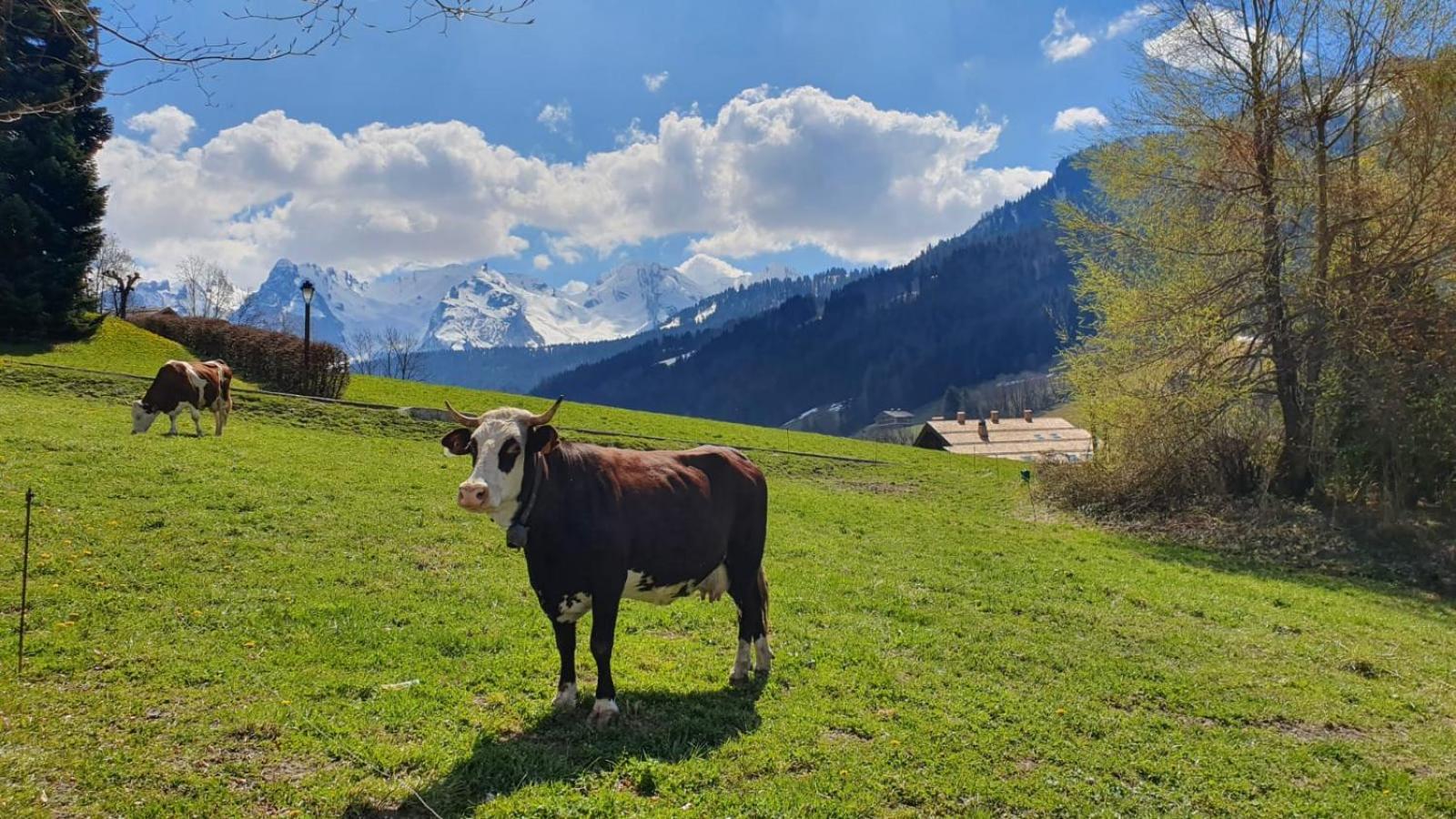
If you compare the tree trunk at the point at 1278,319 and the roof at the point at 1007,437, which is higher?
the tree trunk at the point at 1278,319

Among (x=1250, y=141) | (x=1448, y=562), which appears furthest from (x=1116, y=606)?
(x=1250, y=141)

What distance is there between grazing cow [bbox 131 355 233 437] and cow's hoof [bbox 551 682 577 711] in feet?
55.4

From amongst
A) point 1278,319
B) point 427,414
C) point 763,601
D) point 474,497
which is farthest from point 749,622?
point 427,414

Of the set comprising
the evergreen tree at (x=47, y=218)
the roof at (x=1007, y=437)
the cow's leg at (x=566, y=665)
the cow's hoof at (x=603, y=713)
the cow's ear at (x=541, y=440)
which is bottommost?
the cow's hoof at (x=603, y=713)

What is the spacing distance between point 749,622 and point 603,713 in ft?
6.06

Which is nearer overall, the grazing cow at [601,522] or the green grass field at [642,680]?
the green grass field at [642,680]

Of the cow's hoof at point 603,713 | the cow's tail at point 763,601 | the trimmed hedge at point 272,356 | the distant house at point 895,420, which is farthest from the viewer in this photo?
the distant house at point 895,420

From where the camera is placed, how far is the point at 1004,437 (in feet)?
204

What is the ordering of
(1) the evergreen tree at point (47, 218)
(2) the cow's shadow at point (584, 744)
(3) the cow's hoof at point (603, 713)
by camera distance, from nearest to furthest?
(2) the cow's shadow at point (584, 744), (3) the cow's hoof at point (603, 713), (1) the evergreen tree at point (47, 218)

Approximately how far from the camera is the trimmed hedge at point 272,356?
28922mm

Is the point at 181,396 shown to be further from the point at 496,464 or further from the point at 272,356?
the point at 496,464

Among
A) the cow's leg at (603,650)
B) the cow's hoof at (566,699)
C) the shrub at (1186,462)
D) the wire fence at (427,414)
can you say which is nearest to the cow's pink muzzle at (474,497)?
the cow's leg at (603,650)

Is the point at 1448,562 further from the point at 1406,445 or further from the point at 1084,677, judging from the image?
the point at 1084,677

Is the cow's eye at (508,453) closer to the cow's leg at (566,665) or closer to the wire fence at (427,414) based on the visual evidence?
the cow's leg at (566,665)
